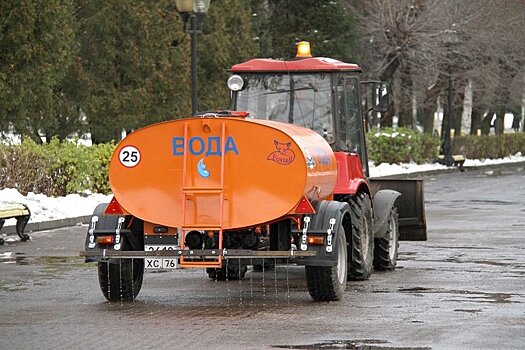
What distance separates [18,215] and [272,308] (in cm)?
899

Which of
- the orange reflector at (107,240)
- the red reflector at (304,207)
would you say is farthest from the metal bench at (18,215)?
the red reflector at (304,207)

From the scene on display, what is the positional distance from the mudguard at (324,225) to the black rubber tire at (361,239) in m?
1.24

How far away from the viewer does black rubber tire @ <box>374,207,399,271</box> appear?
16250mm

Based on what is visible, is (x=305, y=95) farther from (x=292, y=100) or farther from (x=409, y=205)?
(x=409, y=205)

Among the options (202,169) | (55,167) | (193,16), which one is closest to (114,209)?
(202,169)

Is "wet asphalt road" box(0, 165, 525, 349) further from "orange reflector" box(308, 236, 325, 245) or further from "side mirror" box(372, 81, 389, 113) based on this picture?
"side mirror" box(372, 81, 389, 113)

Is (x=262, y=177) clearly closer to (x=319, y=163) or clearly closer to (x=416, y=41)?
(x=319, y=163)

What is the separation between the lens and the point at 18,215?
20703 millimetres

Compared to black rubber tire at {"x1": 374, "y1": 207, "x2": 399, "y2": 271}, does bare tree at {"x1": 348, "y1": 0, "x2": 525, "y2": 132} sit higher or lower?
higher

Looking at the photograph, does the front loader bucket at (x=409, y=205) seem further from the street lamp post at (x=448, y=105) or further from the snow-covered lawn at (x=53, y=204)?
the street lamp post at (x=448, y=105)

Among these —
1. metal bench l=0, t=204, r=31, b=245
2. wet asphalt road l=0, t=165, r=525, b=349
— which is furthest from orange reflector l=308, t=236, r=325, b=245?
metal bench l=0, t=204, r=31, b=245

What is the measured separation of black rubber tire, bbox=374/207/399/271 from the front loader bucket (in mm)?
1146

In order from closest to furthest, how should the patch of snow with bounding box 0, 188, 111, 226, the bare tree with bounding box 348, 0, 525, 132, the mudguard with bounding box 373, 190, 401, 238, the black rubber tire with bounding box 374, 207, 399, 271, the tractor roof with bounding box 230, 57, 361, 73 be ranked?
the tractor roof with bounding box 230, 57, 361, 73, the mudguard with bounding box 373, 190, 401, 238, the black rubber tire with bounding box 374, 207, 399, 271, the patch of snow with bounding box 0, 188, 111, 226, the bare tree with bounding box 348, 0, 525, 132

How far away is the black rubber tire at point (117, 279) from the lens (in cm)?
1310
